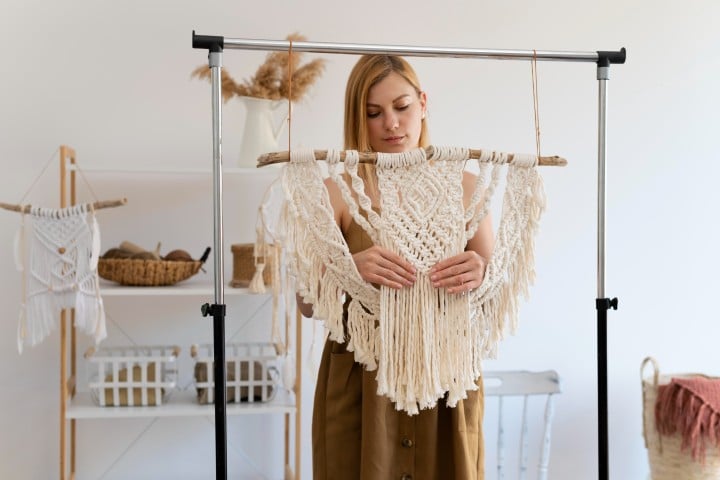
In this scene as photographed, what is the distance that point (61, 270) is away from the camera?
214cm

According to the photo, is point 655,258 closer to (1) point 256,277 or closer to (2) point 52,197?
(1) point 256,277

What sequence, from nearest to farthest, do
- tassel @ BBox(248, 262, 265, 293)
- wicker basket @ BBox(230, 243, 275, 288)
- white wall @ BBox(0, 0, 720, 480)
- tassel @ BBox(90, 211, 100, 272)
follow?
1. tassel @ BBox(90, 211, 100, 272)
2. tassel @ BBox(248, 262, 265, 293)
3. wicker basket @ BBox(230, 243, 275, 288)
4. white wall @ BBox(0, 0, 720, 480)

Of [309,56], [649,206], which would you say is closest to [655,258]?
[649,206]

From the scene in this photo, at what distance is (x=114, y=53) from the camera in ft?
8.20

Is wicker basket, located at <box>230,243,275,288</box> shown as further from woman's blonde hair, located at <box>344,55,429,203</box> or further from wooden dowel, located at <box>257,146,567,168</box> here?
wooden dowel, located at <box>257,146,567,168</box>

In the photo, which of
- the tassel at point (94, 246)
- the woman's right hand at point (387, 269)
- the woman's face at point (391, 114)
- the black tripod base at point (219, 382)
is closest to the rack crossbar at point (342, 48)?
the woman's face at point (391, 114)

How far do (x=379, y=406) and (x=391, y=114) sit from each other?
56 centimetres

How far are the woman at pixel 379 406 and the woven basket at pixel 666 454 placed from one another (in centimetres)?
100

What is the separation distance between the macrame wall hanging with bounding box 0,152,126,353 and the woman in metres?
0.78

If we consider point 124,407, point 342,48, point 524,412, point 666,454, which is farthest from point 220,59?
point 666,454

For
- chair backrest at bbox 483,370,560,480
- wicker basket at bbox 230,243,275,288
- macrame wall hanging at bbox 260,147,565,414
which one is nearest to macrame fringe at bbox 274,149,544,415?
macrame wall hanging at bbox 260,147,565,414

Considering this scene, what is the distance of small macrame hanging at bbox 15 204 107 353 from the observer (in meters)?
2.12

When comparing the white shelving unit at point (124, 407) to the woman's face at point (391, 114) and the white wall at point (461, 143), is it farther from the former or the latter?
the woman's face at point (391, 114)

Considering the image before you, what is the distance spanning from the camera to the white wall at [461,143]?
248cm
